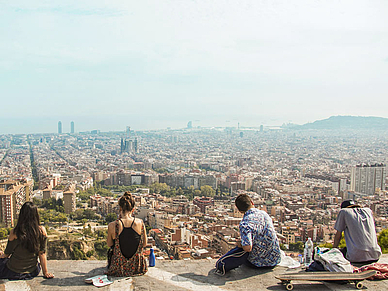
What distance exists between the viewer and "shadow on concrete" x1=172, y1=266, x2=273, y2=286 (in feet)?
6.74

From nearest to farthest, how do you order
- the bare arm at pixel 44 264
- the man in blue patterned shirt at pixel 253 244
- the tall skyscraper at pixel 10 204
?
the bare arm at pixel 44 264 < the man in blue patterned shirt at pixel 253 244 < the tall skyscraper at pixel 10 204

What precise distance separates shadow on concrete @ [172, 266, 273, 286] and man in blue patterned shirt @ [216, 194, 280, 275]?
0.09 feet

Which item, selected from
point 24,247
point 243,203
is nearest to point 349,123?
point 243,203

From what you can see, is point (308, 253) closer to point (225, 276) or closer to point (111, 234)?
point (225, 276)

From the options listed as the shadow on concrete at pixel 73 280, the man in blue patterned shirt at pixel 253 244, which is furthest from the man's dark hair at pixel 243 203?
the shadow on concrete at pixel 73 280

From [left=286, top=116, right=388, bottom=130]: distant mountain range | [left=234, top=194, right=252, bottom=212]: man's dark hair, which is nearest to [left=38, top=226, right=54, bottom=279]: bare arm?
[left=234, top=194, right=252, bottom=212]: man's dark hair

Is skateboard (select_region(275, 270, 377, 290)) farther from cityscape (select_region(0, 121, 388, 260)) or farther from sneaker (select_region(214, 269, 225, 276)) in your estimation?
cityscape (select_region(0, 121, 388, 260))

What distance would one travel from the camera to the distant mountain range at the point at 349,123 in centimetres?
8025

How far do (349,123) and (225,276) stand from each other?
9326 cm

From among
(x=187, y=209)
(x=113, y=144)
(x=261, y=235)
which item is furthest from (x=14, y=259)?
(x=113, y=144)

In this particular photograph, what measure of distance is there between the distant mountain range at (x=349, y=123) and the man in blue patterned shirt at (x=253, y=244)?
83989 mm

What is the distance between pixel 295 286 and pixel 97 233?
1051 centimetres

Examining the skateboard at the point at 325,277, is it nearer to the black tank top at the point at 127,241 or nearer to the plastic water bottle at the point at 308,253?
the plastic water bottle at the point at 308,253

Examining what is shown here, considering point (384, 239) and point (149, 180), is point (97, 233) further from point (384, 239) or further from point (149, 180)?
point (149, 180)
